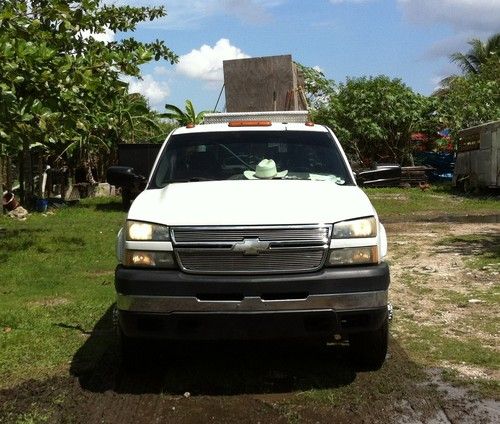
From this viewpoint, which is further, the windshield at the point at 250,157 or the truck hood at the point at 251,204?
the windshield at the point at 250,157

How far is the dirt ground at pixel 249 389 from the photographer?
4.18 meters

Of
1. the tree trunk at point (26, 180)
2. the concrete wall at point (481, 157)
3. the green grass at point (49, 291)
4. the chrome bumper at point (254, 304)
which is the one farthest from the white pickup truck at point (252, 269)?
the tree trunk at point (26, 180)

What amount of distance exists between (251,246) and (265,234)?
118 mm

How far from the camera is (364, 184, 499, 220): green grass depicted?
17297mm

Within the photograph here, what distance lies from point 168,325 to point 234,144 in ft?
6.67

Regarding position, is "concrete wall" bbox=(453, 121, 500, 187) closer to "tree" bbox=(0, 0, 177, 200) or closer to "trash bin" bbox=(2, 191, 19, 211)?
"tree" bbox=(0, 0, 177, 200)

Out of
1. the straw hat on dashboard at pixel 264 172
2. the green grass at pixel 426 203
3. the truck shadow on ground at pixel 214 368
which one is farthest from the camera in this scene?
the green grass at pixel 426 203

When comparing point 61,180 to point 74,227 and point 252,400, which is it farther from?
point 252,400

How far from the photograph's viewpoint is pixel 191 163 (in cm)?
577

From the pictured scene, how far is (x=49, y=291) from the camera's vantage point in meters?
8.18

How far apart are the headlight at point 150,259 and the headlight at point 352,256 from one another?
1.02 metres

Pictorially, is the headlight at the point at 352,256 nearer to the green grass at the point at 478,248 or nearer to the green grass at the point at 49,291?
the green grass at the point at 49,291

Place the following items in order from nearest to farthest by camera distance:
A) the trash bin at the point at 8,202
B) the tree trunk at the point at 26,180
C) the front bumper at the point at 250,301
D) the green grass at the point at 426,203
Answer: the front bumper at the point at 250,301, the green grass at the point at 426,203, the trash bin at the point at 8,202, the tree trunk at the point at 26,180

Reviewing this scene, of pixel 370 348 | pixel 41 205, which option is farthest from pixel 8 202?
pixel 370 348
